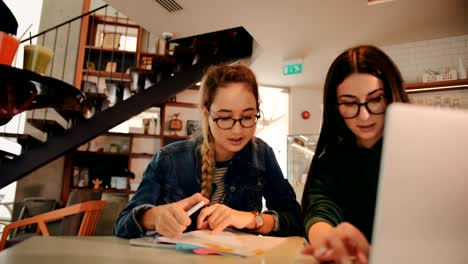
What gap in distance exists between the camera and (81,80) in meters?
4.80

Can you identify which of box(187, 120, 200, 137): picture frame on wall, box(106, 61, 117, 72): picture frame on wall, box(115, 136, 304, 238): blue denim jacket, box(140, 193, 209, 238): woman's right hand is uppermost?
box(106, 61, 117, 72): picture frame on wall

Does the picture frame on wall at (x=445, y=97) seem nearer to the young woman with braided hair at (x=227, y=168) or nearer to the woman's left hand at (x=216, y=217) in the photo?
the young woman with braided hair at (x=227, y=168)

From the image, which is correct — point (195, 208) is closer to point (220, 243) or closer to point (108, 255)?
point (220, 243)

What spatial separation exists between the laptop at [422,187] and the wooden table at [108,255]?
0.98 feet

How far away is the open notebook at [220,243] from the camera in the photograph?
0.70 meters

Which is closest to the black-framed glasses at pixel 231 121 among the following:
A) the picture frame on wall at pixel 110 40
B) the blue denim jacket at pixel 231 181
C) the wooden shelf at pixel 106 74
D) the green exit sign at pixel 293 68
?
the blue denim jacket at pixel 231 181

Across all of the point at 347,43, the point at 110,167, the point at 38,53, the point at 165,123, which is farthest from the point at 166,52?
the point at 38,53

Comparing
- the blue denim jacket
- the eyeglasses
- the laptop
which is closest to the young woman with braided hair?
the blue denim jacket

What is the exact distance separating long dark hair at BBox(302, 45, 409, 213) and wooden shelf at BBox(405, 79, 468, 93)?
8.91ft

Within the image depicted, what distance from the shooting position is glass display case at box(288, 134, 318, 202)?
12.3 feet

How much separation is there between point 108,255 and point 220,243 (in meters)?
0.24

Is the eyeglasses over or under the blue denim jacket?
over

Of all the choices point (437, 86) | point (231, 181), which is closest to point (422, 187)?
point (231, 181)

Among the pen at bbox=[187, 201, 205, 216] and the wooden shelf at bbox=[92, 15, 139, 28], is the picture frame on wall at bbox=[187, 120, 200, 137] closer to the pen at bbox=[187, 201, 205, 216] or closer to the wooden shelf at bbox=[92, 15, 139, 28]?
the wooden shelf at bbox=[92, 15, 139, 28]
